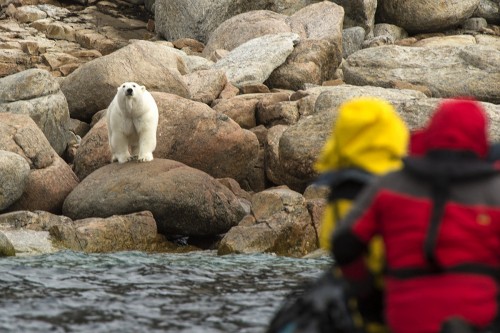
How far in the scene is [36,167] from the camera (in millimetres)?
17703

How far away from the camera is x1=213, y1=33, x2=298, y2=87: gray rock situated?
27.1 m

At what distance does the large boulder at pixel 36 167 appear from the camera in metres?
17.3

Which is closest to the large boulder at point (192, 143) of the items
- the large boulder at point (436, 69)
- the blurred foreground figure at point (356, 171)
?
the large boulder at point (436, 69)

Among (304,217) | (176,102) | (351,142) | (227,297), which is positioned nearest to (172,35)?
(176,102)

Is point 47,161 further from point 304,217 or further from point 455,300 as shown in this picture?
point 455,300

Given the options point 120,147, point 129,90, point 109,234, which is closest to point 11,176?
point 120,147

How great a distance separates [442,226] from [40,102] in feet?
55.6

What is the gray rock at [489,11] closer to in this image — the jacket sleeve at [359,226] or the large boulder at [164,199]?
the large boulder at [164,199]

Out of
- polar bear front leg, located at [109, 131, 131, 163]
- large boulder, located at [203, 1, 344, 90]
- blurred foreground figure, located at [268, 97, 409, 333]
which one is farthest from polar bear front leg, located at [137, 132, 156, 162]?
blurred foreground figure, located at [268, 97, 409, 333]

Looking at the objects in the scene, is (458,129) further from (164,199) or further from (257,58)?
(257,58)

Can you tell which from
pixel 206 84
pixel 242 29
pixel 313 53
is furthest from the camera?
pixel 242 29

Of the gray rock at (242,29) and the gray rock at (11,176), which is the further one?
the gray rock at (242,29)

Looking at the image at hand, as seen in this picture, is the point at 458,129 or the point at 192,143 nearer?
the point at 458,129

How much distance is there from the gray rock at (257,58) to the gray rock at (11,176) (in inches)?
415
